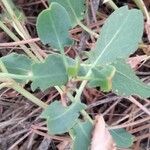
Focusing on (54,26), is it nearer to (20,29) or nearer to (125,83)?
(125,83)

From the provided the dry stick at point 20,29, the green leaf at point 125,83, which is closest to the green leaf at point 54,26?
the green leaf at point 125,83

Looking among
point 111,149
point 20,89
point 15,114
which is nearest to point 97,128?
point 111,149

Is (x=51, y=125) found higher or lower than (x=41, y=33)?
Result: lower

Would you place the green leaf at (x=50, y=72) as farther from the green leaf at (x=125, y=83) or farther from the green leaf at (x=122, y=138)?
the green leaf at (x=122, y=138)

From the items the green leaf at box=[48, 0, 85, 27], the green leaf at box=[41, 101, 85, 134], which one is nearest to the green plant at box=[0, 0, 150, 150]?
the green leaf at box=[41, 101, 85, 134]

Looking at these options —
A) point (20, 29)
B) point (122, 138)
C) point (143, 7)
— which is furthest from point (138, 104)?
point (20, 29)

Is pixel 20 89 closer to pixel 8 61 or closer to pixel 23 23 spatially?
pixel 8 61
